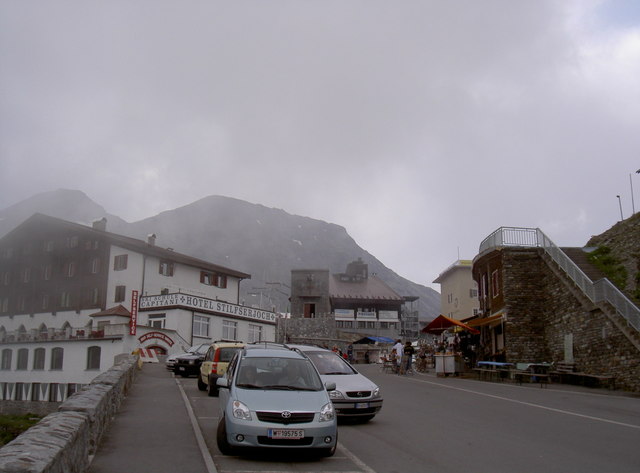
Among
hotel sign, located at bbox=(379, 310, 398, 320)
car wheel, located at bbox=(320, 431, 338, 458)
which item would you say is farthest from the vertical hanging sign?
hotel sign, located at bbox=(379, 310, 398, 320)

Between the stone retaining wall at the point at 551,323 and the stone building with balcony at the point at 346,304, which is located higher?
the stone building with balcony at the point at 346,304

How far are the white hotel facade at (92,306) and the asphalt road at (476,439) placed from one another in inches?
1167

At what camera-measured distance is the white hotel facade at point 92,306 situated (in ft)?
146

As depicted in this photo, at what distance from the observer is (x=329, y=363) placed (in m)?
14.5

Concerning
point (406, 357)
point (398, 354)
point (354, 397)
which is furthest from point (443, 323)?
point (354, 397)

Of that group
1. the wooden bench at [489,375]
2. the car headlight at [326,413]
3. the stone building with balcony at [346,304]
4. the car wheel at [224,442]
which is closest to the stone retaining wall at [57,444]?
the car wheel at [224,442]

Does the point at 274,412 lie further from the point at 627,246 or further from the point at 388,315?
the point at 388,315

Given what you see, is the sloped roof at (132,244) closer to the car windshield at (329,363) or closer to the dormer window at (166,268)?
the dormer window at (166,268)

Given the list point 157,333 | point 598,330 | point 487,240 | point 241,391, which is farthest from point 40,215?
point 241,391

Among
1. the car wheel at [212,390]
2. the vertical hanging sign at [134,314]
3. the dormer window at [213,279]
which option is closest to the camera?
the car wheel at [212,390]

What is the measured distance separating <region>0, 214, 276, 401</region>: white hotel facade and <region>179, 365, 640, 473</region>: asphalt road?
1167 inches

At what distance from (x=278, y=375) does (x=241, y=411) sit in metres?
1.40

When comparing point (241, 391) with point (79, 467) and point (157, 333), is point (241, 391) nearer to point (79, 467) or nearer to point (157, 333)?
point (79, 467)

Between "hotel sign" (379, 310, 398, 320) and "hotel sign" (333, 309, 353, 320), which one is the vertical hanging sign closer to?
"hotel sign" (333, 309, 353, 320)
